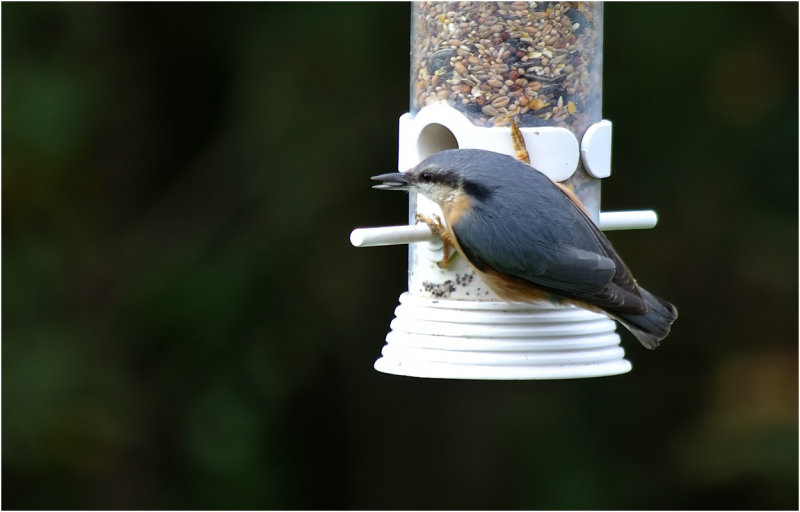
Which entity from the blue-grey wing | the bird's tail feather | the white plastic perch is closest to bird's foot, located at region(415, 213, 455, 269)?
the white plastic perch

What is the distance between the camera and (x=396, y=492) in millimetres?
5508

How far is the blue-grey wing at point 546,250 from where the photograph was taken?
9.50 ft

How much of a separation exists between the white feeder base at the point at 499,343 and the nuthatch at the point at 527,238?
0.09m

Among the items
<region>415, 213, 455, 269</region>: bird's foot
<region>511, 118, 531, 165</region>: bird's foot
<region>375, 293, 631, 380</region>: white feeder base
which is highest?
<region>511, 118, 531, 165</region>: bird's foot

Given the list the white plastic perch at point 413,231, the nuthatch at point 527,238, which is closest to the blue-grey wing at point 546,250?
the nuthatch at point 527,238

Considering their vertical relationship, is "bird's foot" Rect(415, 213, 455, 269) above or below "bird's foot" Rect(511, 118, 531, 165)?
below

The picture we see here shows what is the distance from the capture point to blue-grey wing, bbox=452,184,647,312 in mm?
2895

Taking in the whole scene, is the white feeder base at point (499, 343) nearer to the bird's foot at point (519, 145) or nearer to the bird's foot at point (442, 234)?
the bird's foot at point (442, 234)

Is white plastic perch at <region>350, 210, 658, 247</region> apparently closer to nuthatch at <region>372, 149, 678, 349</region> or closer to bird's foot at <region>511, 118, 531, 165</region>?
nuthatch at <region>372, 149, 678, 349</region>

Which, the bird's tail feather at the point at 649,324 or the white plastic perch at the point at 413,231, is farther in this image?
the bird's tail feather at the point at 649,324

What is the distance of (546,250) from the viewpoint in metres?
2.89

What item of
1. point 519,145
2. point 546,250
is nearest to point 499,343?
point 546,250

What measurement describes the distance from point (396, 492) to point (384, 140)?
1.64m

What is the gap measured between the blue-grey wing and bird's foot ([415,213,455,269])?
0.23m
